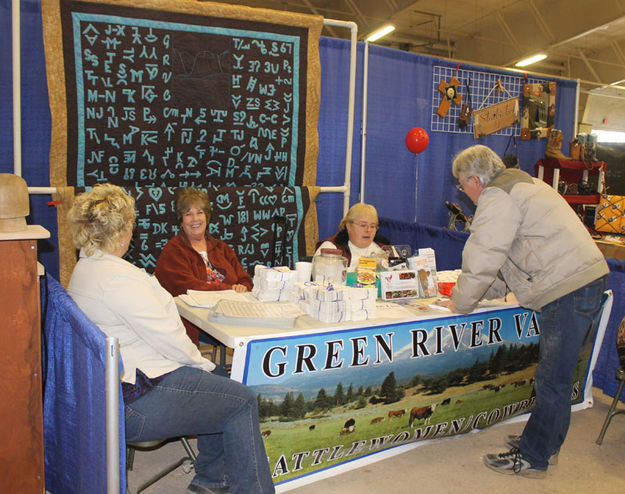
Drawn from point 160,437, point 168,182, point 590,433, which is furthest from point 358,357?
point 168,182

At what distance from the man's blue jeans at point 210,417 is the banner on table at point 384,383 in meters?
0.15

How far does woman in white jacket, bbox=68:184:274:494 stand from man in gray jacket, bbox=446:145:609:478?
1.17 meters

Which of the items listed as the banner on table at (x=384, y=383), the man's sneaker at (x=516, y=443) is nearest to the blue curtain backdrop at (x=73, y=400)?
the banner on table at (x=384, y=383)

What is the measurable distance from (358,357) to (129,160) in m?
2.24

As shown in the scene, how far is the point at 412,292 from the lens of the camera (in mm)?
2771

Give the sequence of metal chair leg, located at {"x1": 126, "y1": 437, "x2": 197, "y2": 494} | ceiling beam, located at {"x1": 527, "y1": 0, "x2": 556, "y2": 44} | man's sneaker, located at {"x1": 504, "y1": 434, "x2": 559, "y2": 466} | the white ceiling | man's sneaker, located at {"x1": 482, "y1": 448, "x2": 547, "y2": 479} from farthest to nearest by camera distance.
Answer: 1. ceiling beam, located at {"x1": 527, "y1": 0, "x2": 556, "y2": 44}
2. the white ceiling
3. man's sneaker, located at {"x1": 504, "y1": 434, "x2": 559, "y2": 466}
4. man's sneaker, located at {"x1": 482, "y1": 448, "x2": 547, "y2": 479}
5. metal chair leg, located at {"x1": 126, "y1": 437, "x2": 197, "y2": 494}

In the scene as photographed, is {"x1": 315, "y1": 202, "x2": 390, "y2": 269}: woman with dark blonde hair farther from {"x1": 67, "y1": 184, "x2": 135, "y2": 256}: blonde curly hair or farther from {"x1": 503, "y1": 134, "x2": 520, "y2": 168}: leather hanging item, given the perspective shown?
{"x1": 503, "y1": 134, "x2": 520, "y2": 168}: leather hanging item

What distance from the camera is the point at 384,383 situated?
2.49 m

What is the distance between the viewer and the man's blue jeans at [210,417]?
1.88m

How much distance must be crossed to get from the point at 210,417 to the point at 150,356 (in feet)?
0.98

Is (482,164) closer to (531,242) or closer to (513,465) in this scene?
(531,242)

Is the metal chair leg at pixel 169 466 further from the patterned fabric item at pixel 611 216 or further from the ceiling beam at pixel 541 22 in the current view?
the ceiling beam at pixel 541 22

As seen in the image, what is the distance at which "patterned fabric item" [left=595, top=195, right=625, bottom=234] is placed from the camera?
5.30 meters

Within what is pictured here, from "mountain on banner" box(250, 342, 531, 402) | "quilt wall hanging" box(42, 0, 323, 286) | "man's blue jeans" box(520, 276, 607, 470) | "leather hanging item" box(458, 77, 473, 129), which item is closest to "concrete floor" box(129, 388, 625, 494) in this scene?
"man's blue jeans" box(520, 276, 607, 470)
